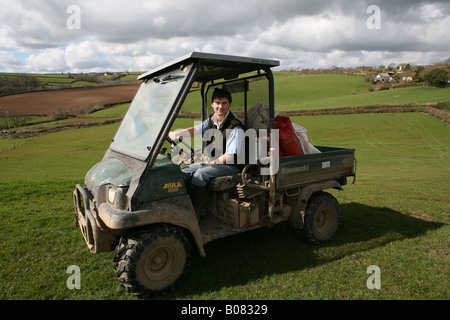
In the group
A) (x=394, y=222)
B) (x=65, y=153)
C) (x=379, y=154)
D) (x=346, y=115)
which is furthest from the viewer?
(x=346, y=115)

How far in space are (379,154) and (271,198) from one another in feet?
63.5

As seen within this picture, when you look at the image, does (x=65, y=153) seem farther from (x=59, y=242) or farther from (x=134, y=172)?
(x=134, y=172)

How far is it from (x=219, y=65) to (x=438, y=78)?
6122 centimetres

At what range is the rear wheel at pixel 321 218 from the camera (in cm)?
497

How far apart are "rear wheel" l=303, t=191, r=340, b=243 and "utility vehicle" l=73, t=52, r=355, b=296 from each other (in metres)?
0.02

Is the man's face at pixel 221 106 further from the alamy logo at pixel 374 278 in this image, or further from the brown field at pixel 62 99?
the brown field at pixel 62 99

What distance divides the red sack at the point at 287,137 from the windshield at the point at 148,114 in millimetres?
1733

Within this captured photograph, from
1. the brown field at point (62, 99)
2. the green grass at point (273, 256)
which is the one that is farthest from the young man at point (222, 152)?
the brown field at point (62, 99)

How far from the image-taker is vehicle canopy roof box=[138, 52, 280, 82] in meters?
3.71

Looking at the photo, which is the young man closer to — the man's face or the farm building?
the man's face

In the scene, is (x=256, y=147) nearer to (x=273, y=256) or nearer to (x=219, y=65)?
(x=219, y=65)

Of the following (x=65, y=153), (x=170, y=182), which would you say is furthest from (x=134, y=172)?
(x=65, y=153)

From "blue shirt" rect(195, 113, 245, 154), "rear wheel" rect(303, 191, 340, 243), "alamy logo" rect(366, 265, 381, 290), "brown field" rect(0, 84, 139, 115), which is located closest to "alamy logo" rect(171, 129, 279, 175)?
"blue shirt" rect(195, 113, 245, 154)
